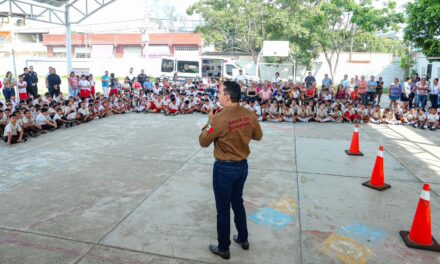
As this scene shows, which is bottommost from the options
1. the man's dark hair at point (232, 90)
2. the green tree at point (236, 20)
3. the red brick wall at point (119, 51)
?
the man's dark hair at point (232, 90)

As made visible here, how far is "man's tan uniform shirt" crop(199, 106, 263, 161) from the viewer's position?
11.0 feet

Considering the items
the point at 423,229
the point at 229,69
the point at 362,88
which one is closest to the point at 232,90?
the point at 423,229

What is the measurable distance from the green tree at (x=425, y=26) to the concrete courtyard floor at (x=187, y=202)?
5.99m

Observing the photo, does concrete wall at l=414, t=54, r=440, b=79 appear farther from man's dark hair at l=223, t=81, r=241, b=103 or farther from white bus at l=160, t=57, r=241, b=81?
man's dark hair at l=223, t=81, r=241, b=103

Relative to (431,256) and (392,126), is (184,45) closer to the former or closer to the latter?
(392,126)

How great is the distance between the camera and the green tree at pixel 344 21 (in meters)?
22.9

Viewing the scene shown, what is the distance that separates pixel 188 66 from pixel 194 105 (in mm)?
6474

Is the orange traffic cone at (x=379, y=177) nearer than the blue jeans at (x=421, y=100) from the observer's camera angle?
Yes

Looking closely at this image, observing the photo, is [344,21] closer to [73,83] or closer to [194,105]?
[194,105]

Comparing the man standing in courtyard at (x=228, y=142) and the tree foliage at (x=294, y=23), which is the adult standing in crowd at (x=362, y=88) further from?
the man standing in courtyard at (x=228, y=142)

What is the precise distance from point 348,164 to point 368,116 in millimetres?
6168

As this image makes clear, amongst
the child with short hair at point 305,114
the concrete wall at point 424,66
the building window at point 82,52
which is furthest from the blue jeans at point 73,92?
the building window at point 82,52

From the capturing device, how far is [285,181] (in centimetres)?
604

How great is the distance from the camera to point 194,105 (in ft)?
45.6
